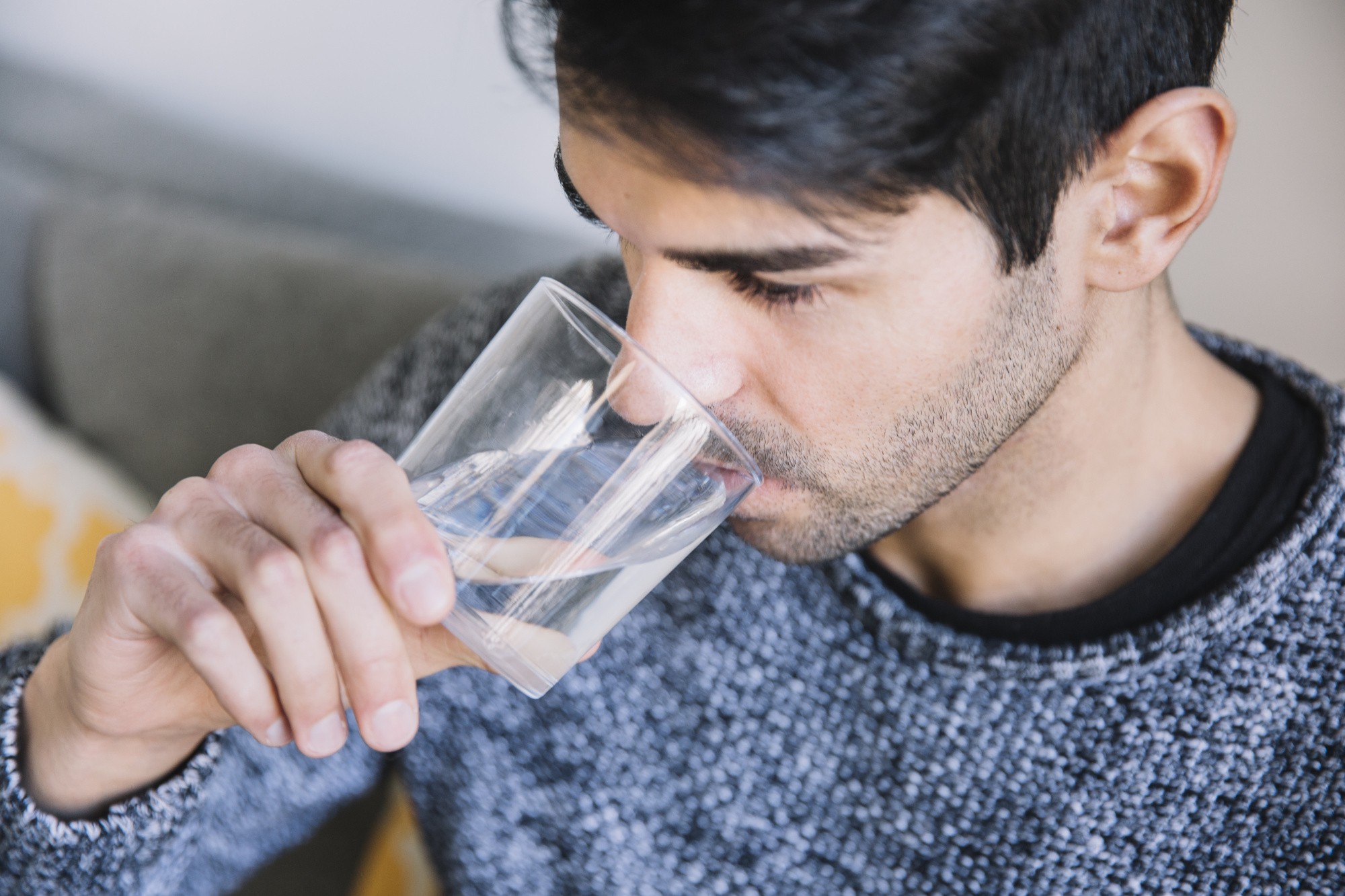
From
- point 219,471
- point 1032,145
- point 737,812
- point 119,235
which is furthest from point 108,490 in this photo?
point 1032,145

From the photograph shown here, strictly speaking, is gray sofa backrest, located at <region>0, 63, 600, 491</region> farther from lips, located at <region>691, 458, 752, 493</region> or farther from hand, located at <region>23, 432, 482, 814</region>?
lips, located at <region>691, 458, 752, 493</region>

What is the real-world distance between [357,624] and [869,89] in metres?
0.44

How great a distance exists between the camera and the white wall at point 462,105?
1080mm

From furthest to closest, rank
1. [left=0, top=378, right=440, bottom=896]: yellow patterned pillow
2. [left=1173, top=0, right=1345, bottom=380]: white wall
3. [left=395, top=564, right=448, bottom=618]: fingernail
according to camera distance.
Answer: [left=0, top=378, right=440, bottom=896]: yellow patterned pillow
[left=1173, top=0, right=1345, bottom=380]: white wall
[left=395, top=564, right=448, bottom=618]: fingernail

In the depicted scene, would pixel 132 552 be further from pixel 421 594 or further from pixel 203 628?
pixel 421 594

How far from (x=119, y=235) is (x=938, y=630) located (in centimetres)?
124

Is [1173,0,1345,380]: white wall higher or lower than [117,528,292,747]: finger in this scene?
higher

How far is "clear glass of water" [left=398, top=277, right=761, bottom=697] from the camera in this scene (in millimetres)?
609

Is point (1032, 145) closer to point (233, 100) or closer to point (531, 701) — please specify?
point (531, 701)

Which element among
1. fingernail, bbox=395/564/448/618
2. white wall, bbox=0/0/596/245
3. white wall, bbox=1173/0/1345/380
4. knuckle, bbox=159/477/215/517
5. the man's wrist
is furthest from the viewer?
white wall, bbox=0/0/596/245

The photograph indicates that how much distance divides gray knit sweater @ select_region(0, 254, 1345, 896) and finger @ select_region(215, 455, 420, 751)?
30 centimetres

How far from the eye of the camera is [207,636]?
63cm

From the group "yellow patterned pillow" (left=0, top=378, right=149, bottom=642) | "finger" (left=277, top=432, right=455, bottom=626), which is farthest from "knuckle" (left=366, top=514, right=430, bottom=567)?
"yellow patterned pillow" (left=0, top=378, right=149, bottom=642)

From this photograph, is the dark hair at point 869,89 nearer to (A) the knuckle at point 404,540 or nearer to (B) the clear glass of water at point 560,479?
(B) the clear glass of water at point 560,479
